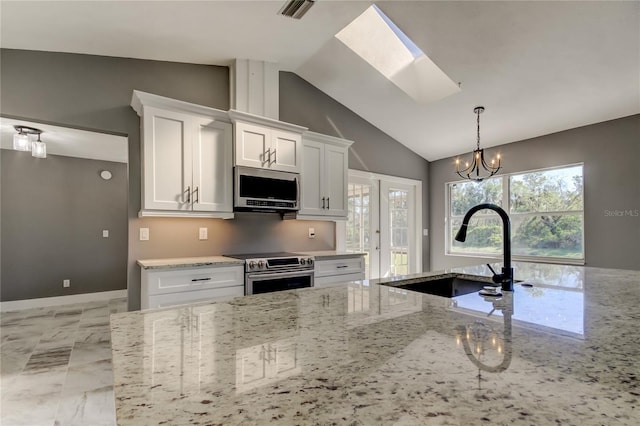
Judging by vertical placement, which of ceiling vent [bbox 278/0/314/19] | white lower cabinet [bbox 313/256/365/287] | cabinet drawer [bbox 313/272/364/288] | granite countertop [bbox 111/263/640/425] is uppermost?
ceiling vent [bbox 278/0/314/19]

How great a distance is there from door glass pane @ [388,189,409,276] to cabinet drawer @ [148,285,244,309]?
295cm

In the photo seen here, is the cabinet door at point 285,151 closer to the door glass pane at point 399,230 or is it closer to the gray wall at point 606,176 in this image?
the door glass pane at point 399,230

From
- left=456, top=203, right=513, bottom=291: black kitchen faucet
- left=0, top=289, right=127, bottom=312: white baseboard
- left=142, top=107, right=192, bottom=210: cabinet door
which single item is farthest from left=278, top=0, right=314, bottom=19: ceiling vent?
left=0, top=289, right=127, bottom=312: white baseboard

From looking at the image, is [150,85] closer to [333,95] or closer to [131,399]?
[333,95]

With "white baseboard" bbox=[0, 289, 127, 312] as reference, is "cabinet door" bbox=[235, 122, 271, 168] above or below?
above

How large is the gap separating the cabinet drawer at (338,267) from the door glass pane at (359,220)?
0.94 meters

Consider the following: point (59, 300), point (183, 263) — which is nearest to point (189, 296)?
point (183, 263)

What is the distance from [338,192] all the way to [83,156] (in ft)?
14.0

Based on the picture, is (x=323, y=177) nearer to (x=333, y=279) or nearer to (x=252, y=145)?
(x=252, y=145)

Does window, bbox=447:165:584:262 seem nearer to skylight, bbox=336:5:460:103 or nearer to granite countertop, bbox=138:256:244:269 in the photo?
skylight, bbox=336:5:460:103

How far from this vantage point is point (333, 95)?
427 centimetres

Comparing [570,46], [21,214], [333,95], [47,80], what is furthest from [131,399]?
[21,214]

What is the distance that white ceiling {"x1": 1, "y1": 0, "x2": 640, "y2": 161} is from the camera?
238 centimetres

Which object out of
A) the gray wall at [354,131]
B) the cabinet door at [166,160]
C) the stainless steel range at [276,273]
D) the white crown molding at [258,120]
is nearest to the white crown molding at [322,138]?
the white crown molding at [258,120]
